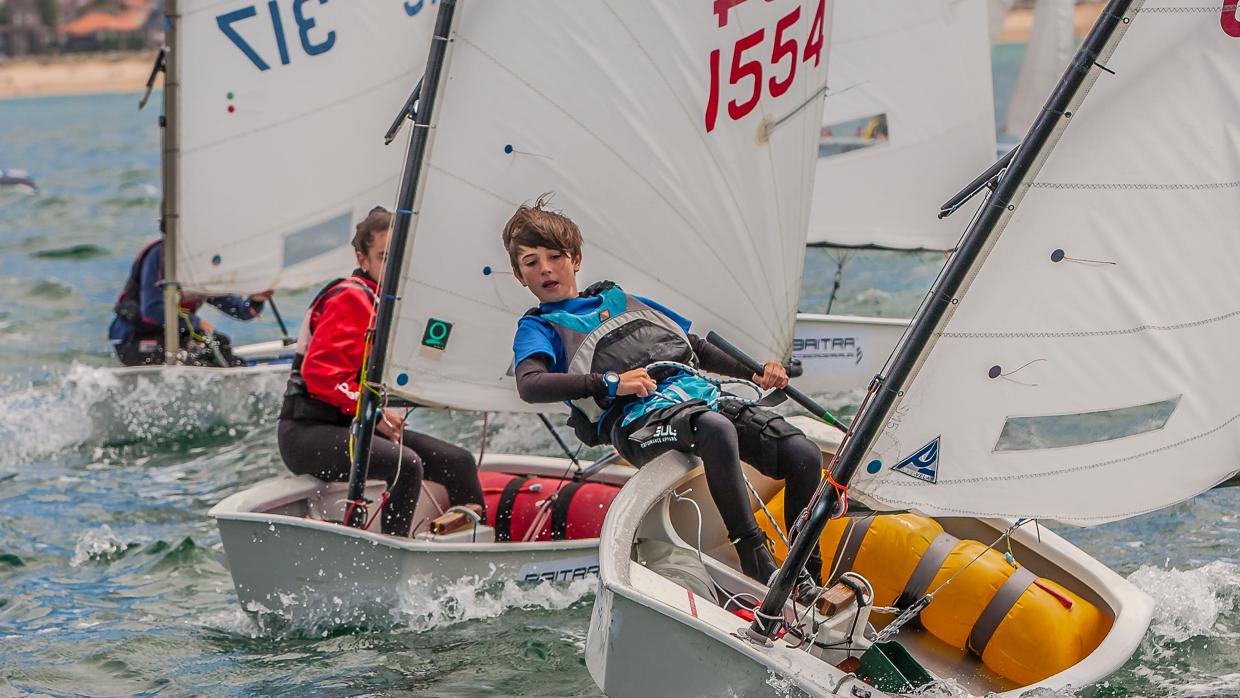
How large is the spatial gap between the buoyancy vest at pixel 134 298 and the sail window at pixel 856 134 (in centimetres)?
346

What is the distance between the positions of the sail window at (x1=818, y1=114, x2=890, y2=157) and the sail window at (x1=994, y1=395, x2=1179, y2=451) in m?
4.09

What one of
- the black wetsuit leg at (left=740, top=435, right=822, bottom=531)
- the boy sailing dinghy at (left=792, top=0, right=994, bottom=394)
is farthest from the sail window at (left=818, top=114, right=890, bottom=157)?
the black wetsuit leg at (left=740, top=435, right=822, bottom=531)

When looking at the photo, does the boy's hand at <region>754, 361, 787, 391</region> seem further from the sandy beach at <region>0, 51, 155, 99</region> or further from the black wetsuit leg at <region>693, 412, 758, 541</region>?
the sandy beach at <region>0, 51, 155, 99</region>

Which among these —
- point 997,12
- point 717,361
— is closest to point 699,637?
point 717,361

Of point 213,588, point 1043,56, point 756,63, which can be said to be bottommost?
point 213,588

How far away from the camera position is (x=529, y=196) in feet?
13.4

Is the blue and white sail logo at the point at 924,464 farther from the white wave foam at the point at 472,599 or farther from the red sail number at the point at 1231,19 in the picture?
the white wave foam at the point at 472,599

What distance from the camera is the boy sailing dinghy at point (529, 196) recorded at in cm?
398

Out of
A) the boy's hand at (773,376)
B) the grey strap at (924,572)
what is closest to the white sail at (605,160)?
the boy's hand at (773,376)

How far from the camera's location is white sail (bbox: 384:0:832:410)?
399 centimetres

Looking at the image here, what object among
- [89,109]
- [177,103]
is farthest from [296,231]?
[89,109]

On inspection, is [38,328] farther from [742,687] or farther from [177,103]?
[742,687]

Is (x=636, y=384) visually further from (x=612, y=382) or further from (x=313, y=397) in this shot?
(x=313, y=397)

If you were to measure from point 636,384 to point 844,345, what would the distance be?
3473mm
